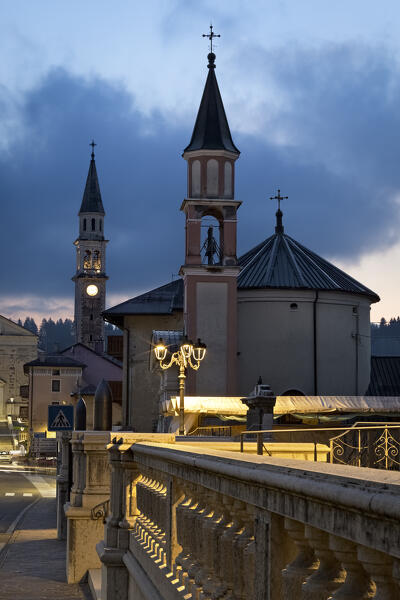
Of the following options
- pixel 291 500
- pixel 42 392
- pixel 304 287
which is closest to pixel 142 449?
pixel 291 500

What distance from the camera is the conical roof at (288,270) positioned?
51.8m

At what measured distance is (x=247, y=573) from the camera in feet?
14.9

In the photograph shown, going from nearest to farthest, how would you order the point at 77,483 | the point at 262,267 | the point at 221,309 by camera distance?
the point at 77,483 → the point at 221,309 → the point at 262,267

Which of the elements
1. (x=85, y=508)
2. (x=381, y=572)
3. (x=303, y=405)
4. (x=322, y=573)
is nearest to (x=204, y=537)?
(x=322, y=573)

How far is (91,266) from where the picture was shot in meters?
140

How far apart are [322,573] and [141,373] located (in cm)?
5691

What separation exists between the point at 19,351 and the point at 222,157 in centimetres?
9482

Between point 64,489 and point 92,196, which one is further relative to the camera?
point 92,196

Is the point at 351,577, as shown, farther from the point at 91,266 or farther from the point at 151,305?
the point at 91,266

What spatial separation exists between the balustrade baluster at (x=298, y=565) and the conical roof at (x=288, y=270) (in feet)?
156

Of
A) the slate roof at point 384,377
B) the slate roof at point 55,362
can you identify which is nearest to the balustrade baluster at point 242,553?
the slate roof at point 384,377

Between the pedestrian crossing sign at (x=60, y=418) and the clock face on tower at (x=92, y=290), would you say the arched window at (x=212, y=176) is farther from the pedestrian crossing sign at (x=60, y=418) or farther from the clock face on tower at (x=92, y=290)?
the clock face on tower at (x=92, y=290)

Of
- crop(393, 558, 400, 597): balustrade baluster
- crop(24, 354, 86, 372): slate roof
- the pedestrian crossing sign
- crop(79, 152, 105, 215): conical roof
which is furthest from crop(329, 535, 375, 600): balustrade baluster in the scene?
crop(79, 152, 105, 215): conical roof

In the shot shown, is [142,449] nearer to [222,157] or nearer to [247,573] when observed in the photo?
[247,573]
